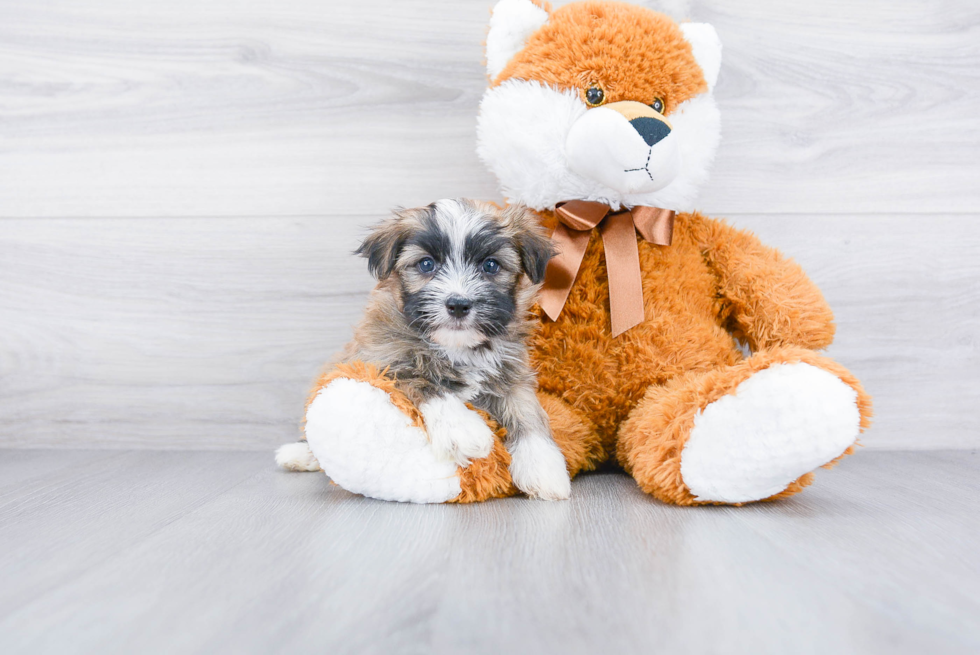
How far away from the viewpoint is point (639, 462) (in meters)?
1.37

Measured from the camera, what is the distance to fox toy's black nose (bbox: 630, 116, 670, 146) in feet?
4.48

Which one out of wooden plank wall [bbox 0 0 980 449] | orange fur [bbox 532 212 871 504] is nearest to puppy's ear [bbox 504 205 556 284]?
orange fur [bbox 532 212 871 504]

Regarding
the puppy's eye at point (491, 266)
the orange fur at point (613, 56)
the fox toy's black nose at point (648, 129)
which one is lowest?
the puppy's eye at point (491, 266)

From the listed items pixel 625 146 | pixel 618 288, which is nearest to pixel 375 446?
pixel 618 288

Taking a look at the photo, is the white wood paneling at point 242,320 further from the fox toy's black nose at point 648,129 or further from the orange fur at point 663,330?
the fox toy's black nose at point 648,129

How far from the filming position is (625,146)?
1363 millimetres

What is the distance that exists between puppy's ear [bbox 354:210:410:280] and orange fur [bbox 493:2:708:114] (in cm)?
45

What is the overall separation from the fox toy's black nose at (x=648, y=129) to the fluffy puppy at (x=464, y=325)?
29 centimetres

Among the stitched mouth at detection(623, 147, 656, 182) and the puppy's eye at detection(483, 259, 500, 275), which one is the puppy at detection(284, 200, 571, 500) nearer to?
the puppy's eye at detection(483, 259, 500, 275)

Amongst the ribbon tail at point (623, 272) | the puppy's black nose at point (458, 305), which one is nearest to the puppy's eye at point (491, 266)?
the puppy's black nose at point (458, 305)

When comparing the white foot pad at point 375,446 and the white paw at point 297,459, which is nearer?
the white foot pad at point 375,446

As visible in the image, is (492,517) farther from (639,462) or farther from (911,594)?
(911,594)

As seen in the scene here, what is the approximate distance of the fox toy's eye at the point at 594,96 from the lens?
4.71 ft

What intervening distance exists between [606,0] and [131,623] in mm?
1497
